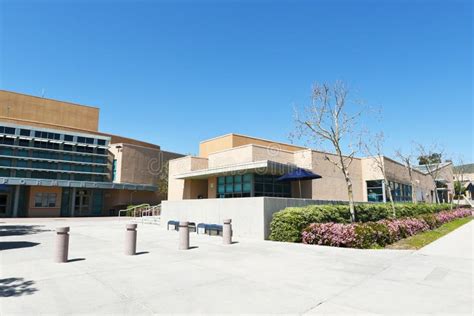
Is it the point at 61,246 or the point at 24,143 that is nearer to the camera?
the point at 61,246

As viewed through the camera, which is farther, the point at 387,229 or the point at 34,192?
the point at 34,192

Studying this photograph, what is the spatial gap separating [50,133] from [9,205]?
28.0ft

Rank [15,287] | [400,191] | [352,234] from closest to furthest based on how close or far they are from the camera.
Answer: [15,287], [352,234], [400,191]

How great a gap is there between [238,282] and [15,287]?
4217 millimetres

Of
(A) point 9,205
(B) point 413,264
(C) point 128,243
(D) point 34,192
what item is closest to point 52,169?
(D) point 34,192

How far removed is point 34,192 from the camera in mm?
34719

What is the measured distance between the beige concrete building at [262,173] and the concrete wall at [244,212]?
3.39 metres

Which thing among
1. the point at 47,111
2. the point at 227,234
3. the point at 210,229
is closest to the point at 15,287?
the point at 227,234

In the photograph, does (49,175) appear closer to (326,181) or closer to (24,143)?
(24,143)

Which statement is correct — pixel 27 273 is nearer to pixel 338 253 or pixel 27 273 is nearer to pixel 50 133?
pixel 338 253

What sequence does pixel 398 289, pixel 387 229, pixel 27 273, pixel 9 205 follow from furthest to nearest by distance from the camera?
pixel 9 205 < pixel 387 229 < pixel 27 273 < pixel 398 289

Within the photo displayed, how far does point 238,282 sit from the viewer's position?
6492 mm

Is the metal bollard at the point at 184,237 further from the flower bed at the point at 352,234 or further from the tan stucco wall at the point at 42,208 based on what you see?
the tan stucco wall at the point at 42,208

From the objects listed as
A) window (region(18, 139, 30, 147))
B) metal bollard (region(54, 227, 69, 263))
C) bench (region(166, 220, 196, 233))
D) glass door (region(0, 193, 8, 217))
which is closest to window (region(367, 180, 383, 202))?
bench (region(166, 220, 196, 233))
